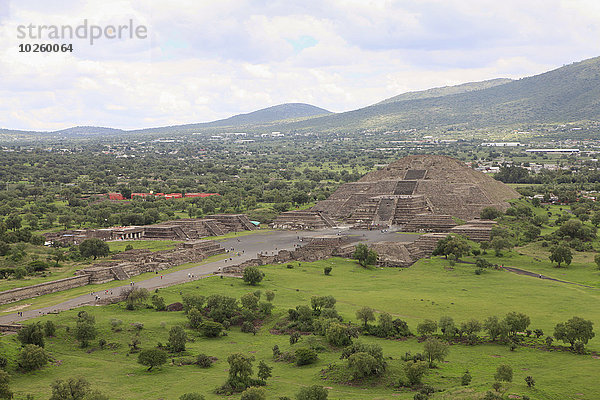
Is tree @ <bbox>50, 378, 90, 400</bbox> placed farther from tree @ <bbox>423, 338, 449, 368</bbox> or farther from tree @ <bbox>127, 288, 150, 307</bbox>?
tree @ <bbox>423, 338, 449, 368</bbox>

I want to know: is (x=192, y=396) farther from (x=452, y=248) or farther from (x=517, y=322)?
(x=452, y=248)

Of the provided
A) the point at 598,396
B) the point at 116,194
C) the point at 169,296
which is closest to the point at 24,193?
the point at 116,194

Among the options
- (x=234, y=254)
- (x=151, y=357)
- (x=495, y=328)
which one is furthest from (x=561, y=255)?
(x=151, y=357)

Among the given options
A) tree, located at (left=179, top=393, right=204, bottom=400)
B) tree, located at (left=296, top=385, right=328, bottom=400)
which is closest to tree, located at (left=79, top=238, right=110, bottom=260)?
tree, located at (left=179, top=393, right=204, bottom=400)

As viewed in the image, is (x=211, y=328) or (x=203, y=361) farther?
(x=211, y=328)

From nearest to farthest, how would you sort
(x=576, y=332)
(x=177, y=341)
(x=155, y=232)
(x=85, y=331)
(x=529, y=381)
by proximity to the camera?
(x=529, y=381) < (x=576, y=332) < (x=177, y=341) < (x=85, y=331) < (x=155, y=232)

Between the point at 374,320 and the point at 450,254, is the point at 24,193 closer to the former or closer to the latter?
the point at 450,254
